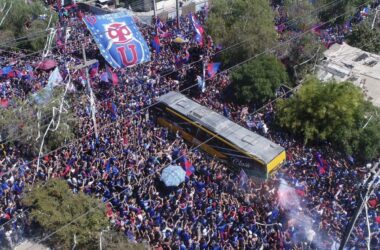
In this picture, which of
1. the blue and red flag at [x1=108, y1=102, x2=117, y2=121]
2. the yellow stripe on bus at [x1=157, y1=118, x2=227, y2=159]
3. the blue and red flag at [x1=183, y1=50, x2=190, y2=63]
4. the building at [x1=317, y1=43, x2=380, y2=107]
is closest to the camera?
the yellow stripe on bus at [x1=157, y1=118, x2=227, y2=159]

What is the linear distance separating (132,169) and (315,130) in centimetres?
851

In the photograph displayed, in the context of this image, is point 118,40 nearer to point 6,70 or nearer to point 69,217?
point 6,70

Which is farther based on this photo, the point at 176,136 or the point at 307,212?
the point at 176,136

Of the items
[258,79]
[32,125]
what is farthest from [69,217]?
[258,79]

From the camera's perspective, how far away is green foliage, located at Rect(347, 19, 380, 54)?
3061 cm

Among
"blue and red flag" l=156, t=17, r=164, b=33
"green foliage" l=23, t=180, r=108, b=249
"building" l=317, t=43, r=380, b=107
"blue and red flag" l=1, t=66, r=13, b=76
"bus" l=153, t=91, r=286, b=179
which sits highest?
"blue and red flag" l=1, t=66, r=13, b=76

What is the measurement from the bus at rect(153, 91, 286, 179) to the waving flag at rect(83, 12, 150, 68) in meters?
4.38

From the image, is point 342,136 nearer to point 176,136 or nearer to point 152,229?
point 176,136

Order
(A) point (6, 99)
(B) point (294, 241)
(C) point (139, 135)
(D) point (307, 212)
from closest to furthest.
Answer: (B) point (294, 241), (D) point (307, 212), (C) point (139, 135), (A) point (6, 99)

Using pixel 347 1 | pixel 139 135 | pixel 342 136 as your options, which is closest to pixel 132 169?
pixel 139 135

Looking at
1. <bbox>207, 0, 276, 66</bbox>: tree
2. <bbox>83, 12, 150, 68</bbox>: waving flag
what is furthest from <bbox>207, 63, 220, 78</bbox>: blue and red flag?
<bbox>83, 12, 150, 68</bbox>: waving flag

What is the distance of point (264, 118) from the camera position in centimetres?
2192

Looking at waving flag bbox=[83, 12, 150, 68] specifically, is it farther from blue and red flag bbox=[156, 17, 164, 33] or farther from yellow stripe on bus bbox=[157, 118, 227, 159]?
yellow stripe on bus bbox=[157, 118, 227, 159]

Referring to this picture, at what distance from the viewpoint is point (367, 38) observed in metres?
30.8
